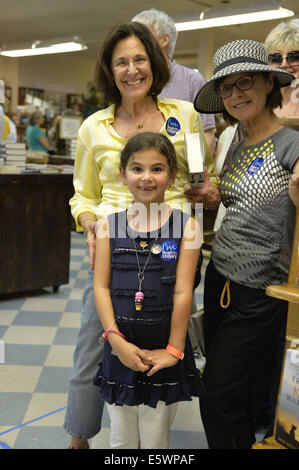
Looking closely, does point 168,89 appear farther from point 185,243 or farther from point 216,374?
point 216,374

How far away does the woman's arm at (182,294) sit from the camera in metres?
1.59

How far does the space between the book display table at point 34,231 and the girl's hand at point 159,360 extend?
283 centimetres

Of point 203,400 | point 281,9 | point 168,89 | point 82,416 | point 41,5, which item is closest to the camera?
point 203,400

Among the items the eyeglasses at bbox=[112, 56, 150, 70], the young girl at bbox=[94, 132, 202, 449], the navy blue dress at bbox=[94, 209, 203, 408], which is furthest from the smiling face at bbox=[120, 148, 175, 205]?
the eyeglasses at bbox=[112, 56, 150, 70]

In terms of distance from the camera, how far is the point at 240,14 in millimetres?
6035

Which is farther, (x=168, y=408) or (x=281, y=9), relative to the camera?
(x=281, y=9)

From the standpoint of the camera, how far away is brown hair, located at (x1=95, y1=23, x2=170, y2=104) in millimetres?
1738

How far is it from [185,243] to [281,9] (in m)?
5.06

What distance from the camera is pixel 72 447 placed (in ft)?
6.76

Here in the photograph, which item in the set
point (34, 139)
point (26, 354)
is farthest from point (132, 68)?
point (34, 139)

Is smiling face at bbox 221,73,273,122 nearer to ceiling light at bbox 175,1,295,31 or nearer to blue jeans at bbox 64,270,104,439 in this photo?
blue jeans at bbox 64,270,104,439

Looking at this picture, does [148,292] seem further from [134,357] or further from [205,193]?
[205,193]

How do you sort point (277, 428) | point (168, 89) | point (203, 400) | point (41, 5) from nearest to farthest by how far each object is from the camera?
point (277, 428) < point (203, 400) < point (168, 89) < point (41, 5)
